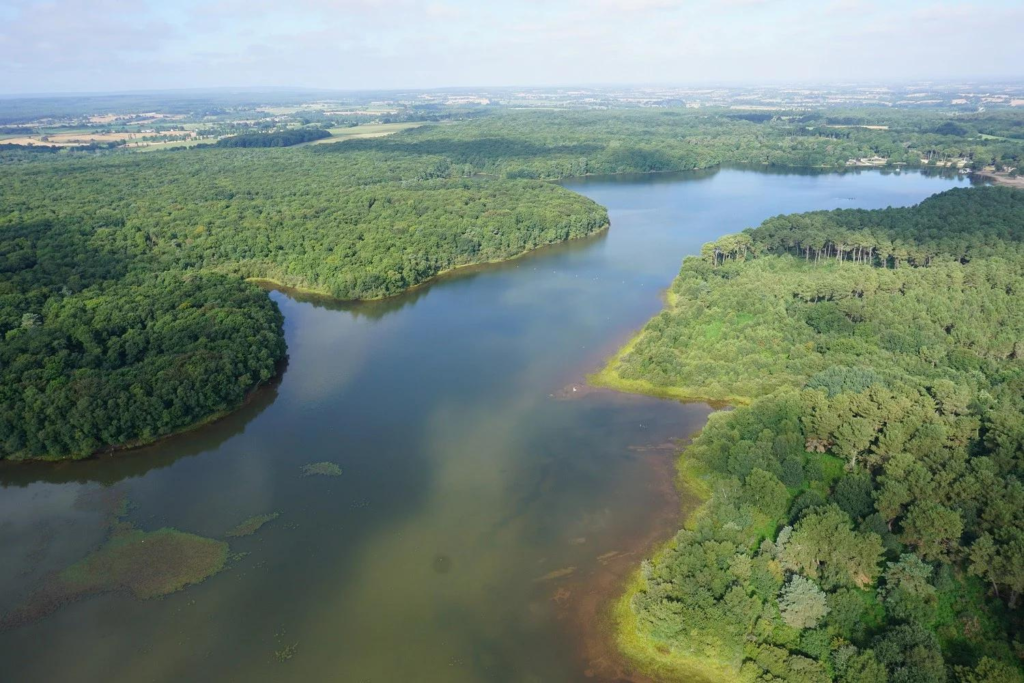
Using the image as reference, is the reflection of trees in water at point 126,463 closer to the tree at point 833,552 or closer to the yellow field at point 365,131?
the tree at point 833,552

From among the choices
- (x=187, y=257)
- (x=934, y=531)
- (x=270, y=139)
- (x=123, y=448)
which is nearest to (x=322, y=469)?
(x=123, y=448)

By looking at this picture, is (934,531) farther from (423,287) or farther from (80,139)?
(80,139)

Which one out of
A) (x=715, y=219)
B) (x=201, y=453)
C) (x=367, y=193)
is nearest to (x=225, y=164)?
(x=367, y=193)

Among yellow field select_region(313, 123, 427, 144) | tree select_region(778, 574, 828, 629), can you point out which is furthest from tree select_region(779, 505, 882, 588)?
yellow field select_region(313, 123, 427, 144)

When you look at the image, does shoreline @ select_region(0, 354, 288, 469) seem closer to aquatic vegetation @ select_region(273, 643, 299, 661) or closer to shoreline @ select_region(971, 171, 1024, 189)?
aquatic vegetation @ select_region(273, 643, 299, 661)

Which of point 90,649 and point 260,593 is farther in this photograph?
point 260,593

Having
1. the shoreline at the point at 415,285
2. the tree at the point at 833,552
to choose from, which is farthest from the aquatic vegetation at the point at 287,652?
the shoreline at the point at 415,285

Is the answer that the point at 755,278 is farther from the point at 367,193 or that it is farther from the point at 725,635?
the point at 367,193
